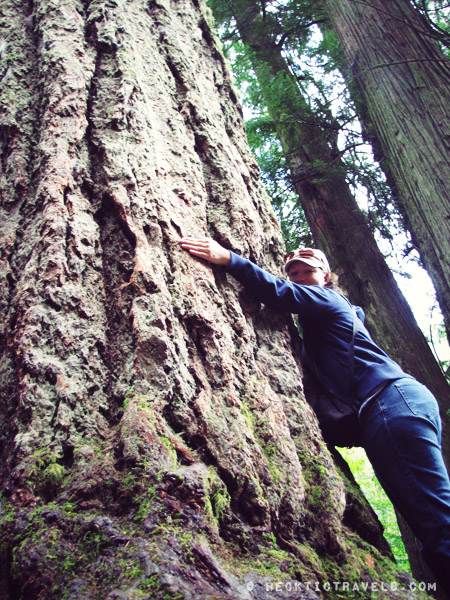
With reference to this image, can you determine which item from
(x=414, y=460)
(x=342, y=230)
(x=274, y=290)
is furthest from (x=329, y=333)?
(x=342, y=230)

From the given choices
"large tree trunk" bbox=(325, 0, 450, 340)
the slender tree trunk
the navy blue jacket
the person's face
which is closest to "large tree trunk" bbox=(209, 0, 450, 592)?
the slender tree trunk

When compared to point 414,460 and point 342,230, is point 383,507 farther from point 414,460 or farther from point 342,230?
point 414,460

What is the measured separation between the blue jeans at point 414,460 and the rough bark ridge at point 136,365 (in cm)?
24

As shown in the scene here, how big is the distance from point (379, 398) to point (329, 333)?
1.61 feet

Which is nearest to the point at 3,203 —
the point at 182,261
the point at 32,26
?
the point at 182,261

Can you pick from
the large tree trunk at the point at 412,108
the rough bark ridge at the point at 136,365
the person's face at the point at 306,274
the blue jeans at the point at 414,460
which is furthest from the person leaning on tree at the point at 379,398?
the large tree trunk at the point at 412,108

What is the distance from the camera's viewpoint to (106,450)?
163 cm

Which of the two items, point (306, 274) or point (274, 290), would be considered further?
point (306, 274)

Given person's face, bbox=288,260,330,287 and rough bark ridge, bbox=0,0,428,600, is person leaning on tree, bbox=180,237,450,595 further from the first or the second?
person's face, bbox=288,260,330,287

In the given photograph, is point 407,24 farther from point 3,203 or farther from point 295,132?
point 3,203

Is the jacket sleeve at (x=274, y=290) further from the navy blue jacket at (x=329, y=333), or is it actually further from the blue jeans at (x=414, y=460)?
the blue jeans at (x=414, y=460)

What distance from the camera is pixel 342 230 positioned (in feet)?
20.0

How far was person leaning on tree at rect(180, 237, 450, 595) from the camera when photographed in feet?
6.53

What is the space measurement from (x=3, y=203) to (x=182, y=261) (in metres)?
1.06
